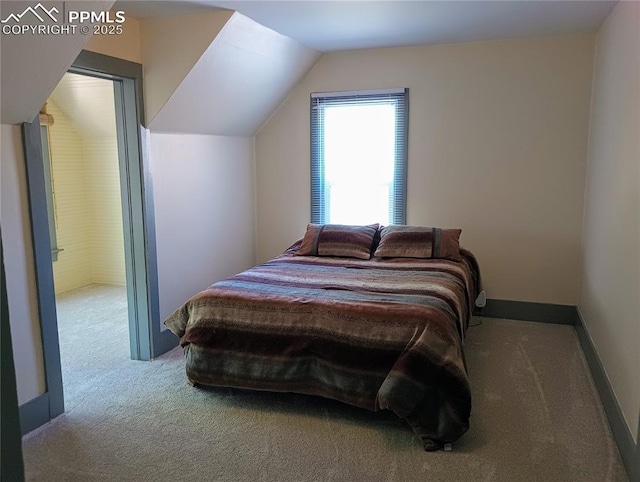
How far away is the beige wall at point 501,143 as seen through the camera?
385 cm

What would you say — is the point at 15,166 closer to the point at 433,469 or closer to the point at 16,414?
the point at 16,414

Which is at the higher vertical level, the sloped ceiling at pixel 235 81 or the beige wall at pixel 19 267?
the sloped ceiling at pixel 235 81

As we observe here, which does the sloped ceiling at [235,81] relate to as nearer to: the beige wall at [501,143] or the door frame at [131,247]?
the door frame at [131,247]

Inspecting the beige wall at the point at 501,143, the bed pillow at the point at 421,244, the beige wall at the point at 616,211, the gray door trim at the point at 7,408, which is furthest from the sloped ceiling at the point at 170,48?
the gray door trim at the point at 7,408

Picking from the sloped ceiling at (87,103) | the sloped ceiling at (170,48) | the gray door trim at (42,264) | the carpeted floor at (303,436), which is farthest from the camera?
the sloped ceiling at (87,103)

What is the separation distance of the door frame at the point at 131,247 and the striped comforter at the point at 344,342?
0.59 metres

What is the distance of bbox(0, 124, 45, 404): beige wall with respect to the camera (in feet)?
7.80

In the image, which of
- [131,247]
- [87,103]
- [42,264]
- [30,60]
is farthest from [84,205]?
[30,60]

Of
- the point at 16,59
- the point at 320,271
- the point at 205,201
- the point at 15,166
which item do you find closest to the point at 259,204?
the point at 205,201

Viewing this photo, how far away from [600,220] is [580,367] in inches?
37.0

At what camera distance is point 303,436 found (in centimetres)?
247

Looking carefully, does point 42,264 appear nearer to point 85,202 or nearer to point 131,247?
point 131,247

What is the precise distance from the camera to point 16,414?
1060 mm
